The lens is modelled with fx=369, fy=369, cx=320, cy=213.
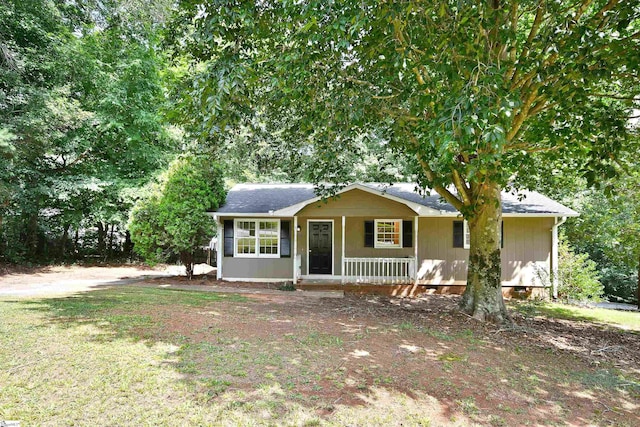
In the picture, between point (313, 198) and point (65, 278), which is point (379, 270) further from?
point (65, 278)

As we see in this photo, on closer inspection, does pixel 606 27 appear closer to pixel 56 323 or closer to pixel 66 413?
pixel 66 413

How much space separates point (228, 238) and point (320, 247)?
3123 mm

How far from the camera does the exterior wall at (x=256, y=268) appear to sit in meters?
12.3

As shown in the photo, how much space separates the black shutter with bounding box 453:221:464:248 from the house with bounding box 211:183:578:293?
0.03 m

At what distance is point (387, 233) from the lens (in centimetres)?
1248

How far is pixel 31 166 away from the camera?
14.1m

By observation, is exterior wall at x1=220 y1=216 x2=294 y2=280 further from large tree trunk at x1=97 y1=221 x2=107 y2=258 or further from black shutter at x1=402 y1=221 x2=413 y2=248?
large tree trunk at x1=97 y1=221 x2=107 y2=258

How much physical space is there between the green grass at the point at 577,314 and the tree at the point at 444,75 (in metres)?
2.67

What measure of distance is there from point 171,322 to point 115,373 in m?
2.25

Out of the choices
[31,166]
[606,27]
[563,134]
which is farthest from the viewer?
[31,166]

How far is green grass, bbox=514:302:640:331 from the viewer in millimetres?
8814

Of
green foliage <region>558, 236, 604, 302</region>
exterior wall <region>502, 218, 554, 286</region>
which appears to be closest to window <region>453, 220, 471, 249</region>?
exterior wall <region>502, 218, 554, 286</region>

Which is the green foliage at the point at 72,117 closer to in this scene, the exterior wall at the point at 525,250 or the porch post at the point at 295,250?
the porch post at the point at 295,250

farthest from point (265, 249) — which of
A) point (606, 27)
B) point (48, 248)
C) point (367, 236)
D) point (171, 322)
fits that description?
point (48, 248)
